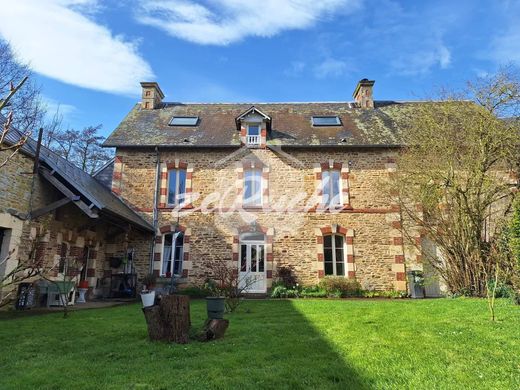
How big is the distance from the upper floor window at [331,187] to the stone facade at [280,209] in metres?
0.18

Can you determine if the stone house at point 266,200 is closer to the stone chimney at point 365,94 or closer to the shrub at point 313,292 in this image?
the shrub at point 313,292

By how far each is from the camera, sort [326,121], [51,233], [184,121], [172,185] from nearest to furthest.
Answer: [51,233] → [172,185] → [326,121] → [184,121]

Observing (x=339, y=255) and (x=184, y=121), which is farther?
(x=184, y=121)

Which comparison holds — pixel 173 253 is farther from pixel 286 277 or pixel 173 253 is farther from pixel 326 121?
pixel 326 121

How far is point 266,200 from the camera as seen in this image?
486 inches

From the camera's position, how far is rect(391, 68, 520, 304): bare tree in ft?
32.0

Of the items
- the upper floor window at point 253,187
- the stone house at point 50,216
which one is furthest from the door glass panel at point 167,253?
the upper floor window at point 253,187

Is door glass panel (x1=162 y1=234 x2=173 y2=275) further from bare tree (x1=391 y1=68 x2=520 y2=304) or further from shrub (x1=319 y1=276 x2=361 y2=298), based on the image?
bare tree (x1=391 y1=68 x2=520 y2=304)

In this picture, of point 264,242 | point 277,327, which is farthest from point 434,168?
point 277,327

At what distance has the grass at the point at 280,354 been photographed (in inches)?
133

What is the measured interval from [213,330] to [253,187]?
7987mm

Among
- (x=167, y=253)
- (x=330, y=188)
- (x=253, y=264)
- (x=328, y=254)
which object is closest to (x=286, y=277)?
(x=253, y=264)

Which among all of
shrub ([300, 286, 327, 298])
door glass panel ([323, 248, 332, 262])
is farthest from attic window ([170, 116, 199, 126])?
shrub ([300, 286, 327, 298])

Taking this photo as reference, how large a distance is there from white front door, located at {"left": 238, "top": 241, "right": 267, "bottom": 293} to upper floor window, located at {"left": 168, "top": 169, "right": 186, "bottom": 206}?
2688mm
